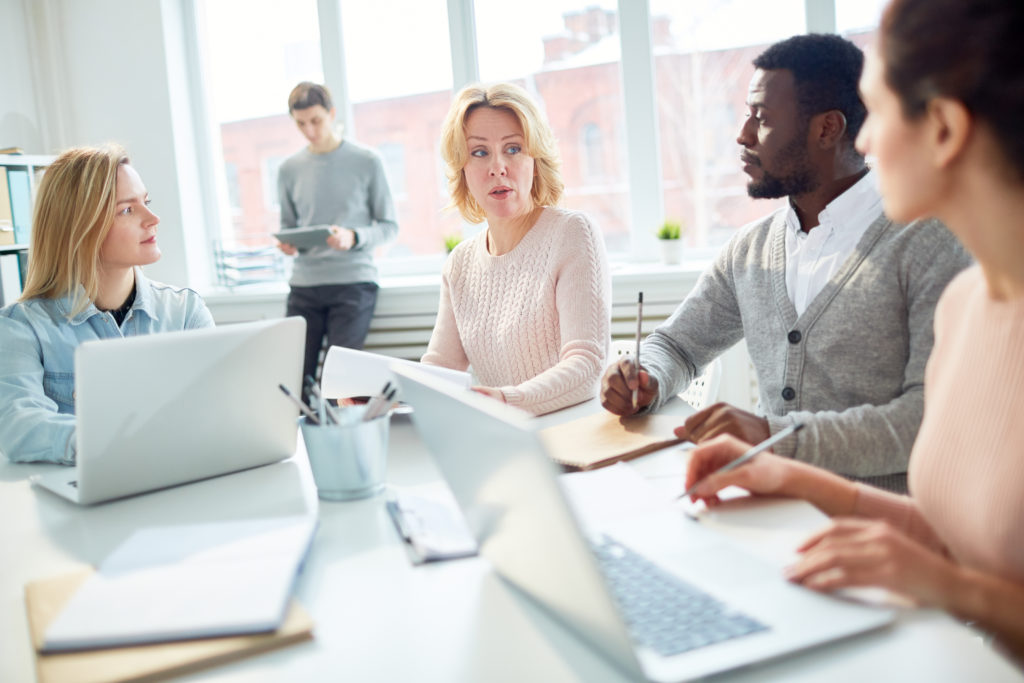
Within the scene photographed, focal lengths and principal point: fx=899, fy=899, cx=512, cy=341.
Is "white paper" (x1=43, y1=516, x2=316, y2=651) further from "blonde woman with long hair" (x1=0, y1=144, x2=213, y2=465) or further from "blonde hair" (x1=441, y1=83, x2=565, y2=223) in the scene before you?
"blonde hair" (x1=441, y1=83, x2=565, y2=223)

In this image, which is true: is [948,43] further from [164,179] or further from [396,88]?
[164,179]

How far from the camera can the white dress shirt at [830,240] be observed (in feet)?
5.05

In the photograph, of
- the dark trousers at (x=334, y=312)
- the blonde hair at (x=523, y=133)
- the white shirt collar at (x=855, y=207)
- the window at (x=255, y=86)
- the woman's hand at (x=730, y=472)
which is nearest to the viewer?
the woman's hand at (x=730, y=472)

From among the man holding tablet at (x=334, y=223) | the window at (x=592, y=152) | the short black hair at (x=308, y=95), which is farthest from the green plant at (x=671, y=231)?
the short black hair at (x=308, y=95)

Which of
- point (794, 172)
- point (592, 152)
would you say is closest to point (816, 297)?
point (794, 172)

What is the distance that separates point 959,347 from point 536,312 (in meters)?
1.07

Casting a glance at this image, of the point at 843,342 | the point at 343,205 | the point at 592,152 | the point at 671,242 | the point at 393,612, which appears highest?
the point at 592,152

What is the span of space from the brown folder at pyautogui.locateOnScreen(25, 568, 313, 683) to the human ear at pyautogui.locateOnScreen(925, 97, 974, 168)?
72cm

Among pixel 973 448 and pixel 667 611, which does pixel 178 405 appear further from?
pixel 973 448

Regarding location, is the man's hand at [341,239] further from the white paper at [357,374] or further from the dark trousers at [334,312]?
the white paper at [357,374]

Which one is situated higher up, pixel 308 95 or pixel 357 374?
pixel 308 95

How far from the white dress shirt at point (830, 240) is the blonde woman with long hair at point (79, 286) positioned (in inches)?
50.0

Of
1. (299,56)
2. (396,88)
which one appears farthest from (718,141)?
(299,56)

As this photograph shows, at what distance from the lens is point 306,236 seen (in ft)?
11.2
